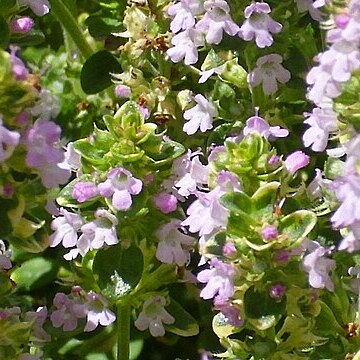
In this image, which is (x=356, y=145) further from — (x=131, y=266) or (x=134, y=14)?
(x=134, y=14)

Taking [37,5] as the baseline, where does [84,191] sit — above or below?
below

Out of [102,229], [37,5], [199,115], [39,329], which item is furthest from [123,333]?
[37,5]

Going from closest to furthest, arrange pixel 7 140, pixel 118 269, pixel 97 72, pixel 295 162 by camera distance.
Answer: pixel 7 140
pixel 295 162
pixel 118 269
pixel 97 72

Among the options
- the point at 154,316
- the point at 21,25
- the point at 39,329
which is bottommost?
the point at 154,316

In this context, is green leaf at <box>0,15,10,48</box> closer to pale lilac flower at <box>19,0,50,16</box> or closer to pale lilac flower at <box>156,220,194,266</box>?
pale lilac flower at <box>19,0,50,16</box>

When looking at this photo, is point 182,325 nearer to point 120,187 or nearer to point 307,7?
point 120,187

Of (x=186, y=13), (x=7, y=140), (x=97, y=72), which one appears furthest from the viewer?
(x=97, y=72)

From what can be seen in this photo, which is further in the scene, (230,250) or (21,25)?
(21,25)

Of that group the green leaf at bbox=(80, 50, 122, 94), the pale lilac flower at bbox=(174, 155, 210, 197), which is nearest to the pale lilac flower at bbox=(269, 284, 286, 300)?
the pale lilac flower at bbox=(174, 155, 210, 197)
